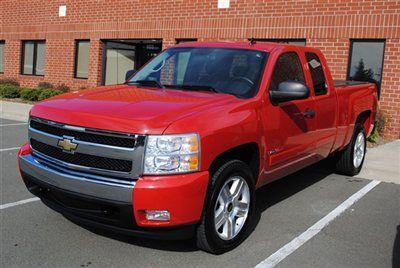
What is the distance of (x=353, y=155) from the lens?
289 inches

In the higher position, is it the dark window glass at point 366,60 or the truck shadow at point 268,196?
the dark window glass at point 366,60

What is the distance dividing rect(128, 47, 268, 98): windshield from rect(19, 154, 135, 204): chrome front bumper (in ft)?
4.87

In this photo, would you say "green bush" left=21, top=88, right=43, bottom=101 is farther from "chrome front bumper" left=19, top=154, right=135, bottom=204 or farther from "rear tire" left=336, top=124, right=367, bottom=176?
"chrome front bumper" left=19, top=154, right=135, bottom=204

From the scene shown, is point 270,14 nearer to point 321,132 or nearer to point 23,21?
point 321,132

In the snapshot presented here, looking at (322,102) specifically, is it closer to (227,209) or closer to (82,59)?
(227,209)

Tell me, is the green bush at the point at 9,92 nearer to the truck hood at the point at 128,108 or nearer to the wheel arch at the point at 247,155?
the truck hood at the point at 128,108

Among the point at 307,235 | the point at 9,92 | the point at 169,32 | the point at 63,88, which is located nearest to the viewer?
the point at 307,235

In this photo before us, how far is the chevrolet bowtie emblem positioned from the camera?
3.91m

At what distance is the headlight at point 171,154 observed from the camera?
362 centimetres

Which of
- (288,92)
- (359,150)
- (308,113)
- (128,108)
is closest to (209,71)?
(288,92)

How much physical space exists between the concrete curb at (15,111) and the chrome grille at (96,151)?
30.5 ft

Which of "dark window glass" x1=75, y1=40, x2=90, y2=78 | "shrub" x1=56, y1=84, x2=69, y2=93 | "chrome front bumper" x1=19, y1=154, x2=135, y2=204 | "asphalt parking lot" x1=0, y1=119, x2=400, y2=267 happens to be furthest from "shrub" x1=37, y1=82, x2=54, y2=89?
"chrome front bumper" x1=19, y1=154, x2=135, y2=204

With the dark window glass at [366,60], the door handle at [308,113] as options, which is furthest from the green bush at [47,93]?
the door handle at [308,113]

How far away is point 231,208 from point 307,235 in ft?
3.21
